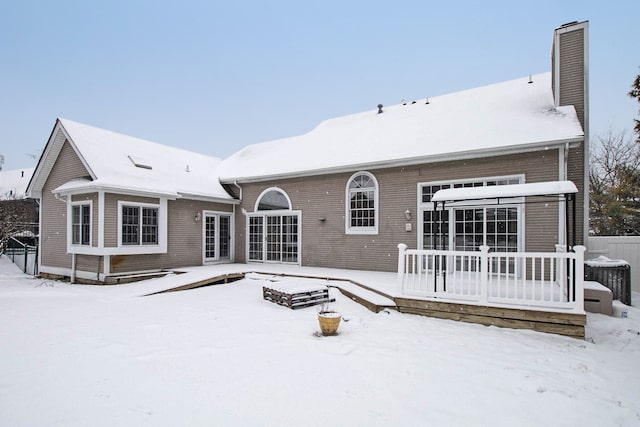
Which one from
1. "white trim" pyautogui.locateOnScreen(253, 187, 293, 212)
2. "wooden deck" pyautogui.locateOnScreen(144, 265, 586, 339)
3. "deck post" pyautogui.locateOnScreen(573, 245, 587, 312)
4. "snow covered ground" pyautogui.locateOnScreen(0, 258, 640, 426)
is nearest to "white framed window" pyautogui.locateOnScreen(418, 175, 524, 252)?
"wooden deck" pyautogui.locateOnScreen(144, 265, 586, 339)

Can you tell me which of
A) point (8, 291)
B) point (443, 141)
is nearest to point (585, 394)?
point (443, 141)

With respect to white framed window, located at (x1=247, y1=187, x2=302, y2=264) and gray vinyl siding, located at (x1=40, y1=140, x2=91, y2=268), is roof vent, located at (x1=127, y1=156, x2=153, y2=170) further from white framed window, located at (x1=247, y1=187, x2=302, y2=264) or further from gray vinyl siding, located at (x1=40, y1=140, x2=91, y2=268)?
white framed window, located at (x1=247, y1=187, x2=302, y2=264)

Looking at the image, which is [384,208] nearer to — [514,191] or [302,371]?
[514,191]

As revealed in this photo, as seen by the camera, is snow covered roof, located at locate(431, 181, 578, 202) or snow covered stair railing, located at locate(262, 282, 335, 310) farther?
snow covered stair railing, located at locate(262, 282, 335, 310)

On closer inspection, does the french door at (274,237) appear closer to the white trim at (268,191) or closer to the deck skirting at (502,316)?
the white trim at (268,191)

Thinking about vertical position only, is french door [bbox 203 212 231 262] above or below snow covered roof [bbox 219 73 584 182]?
below

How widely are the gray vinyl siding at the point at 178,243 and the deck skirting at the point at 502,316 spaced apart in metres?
8.15

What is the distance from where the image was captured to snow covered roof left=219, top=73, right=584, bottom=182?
8766 millimetres

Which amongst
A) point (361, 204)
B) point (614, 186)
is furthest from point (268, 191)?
point (614, 186)

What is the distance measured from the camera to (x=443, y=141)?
987cm

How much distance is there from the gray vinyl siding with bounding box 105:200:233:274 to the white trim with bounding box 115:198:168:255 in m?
0.16

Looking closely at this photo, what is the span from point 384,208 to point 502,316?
4.96 metres

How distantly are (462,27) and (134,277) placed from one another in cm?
1901

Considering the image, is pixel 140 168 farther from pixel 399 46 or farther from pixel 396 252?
pixel 399 46
